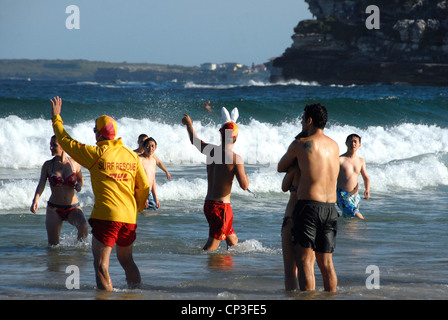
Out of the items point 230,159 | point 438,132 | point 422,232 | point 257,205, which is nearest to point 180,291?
point 230,159

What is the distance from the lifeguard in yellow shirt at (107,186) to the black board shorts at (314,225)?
4.57ft

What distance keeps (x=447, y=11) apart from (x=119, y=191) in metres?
77.6

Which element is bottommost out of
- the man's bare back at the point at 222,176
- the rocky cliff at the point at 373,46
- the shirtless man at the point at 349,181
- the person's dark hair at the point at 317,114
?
the shirtless man at the point at 349,181

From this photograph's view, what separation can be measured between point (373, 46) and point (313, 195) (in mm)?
79034

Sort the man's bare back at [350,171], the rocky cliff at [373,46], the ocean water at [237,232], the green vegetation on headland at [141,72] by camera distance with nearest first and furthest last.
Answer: the ocean water at [237,232] < the man's bare back at [350,171] < the rocky cliff at [373,46] < the green vegetation on headland at [141,72]

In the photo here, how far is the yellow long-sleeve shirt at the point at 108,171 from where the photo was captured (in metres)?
5.32

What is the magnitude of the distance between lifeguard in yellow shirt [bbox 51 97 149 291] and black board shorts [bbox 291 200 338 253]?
4.57 ft

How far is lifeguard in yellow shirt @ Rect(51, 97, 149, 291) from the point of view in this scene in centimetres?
532

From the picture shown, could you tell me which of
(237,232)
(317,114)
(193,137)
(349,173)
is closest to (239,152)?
(349,173)

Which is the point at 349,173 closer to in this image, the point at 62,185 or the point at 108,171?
the point at 62,185

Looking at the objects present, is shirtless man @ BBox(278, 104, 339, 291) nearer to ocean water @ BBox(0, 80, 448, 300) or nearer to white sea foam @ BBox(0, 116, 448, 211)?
ocean water @ BBox(0, 80, 448, 300)

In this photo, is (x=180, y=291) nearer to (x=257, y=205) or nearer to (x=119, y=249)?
(x=119, y=249)

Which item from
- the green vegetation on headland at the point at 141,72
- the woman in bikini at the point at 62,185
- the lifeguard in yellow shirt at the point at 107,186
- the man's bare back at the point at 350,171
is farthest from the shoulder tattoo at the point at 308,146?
the green vegetation on headland at the point at 141,72

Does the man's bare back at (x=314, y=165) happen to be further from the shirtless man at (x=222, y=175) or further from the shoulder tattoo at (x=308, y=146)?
the shirtless man at (x=222, y=175)
